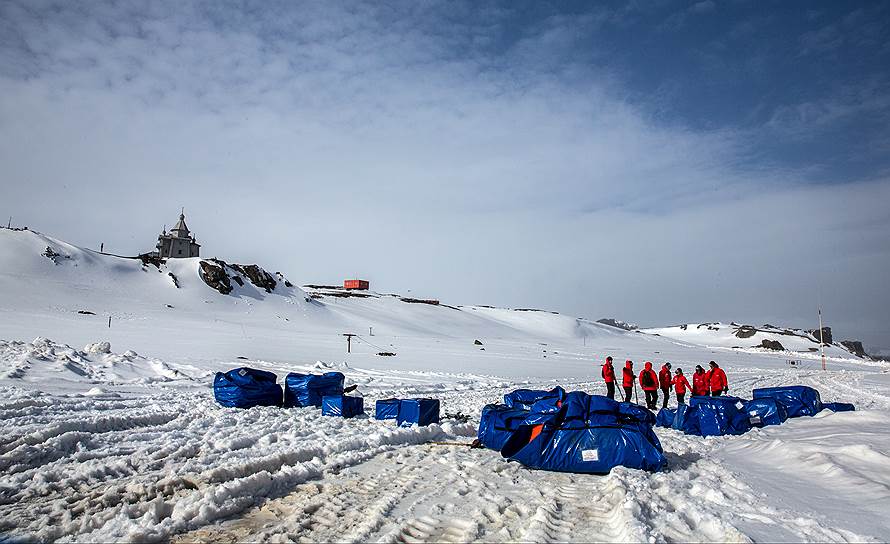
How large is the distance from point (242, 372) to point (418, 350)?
18.3 meters

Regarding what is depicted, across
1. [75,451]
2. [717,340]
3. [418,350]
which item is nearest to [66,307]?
[418,350]

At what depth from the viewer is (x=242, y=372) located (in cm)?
1030

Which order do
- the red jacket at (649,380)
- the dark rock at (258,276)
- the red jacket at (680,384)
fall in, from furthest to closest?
1. the dark rock at (258,276)
2. the red jacket at (680,384)
3. the red jacket at (649,380)

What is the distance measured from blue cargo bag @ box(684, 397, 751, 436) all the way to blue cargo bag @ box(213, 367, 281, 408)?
7.82m

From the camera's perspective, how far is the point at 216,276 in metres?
43.4

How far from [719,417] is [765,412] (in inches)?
56.9

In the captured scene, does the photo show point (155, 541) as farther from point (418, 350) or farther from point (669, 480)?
point (418, 350)

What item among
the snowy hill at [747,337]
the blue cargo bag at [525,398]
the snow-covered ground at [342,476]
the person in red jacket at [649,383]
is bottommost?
the snow-covered ground at [342,476]

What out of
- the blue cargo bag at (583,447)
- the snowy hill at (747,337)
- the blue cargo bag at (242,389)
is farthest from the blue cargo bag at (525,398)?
the snowy hill at (747,337)

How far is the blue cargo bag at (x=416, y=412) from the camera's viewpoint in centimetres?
857

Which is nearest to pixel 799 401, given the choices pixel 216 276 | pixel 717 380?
pixel 717 380

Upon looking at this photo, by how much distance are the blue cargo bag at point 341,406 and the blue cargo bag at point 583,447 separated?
4200 mm

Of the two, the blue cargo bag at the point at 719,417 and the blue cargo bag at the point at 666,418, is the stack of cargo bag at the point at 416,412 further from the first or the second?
the blue cargo bag at the point at 719,417

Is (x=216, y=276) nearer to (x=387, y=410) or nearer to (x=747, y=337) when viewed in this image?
(x=387, y=410)
